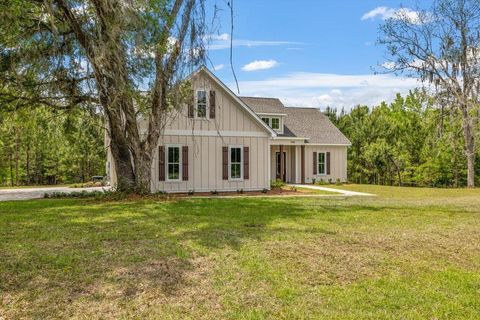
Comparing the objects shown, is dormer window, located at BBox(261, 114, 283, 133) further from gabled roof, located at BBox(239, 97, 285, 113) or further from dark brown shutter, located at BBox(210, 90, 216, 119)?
dark brown shutter, located at BBox(210, 90, 216, 119)

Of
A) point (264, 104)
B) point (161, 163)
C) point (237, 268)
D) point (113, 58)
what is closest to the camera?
point (237, 268)

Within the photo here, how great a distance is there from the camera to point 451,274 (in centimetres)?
486

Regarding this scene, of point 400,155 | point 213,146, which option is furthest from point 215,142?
point 400,155

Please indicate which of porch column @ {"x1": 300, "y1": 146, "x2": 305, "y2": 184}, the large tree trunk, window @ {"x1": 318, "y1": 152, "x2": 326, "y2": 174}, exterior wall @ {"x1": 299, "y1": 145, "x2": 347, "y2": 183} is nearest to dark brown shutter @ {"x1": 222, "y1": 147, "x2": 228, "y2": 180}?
porch column @ {"x1": 300, "y1": 146, "x2": 305, "y2": 184}

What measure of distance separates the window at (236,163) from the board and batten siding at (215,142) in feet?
0.76

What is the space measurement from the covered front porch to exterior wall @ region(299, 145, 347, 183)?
1.00 ft

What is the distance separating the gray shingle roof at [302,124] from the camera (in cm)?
2359

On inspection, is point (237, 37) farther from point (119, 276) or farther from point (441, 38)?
point (441, 38)

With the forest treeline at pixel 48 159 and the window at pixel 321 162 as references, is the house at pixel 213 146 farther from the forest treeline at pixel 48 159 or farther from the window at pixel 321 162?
the forest treeline at pixel 48 159

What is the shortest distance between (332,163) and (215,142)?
32.0 feet

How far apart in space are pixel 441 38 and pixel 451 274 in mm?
20673

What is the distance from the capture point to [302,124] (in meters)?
25.1

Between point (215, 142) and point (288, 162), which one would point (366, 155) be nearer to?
point (288, 162)

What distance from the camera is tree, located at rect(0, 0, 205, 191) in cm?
1006
